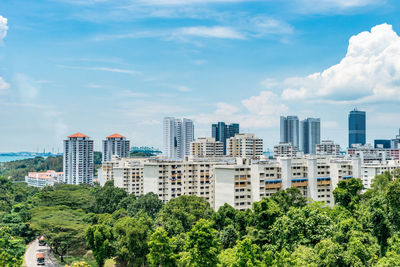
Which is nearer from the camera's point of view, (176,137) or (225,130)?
(176,137)

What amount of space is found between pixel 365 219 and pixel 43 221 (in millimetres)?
25182

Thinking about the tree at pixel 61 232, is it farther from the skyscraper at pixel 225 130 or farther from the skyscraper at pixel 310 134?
the skyscraper at pixel 310 134

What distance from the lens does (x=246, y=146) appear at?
227 ft

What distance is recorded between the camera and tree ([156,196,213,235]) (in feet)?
89.9

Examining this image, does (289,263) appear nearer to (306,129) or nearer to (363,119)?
(306,129)

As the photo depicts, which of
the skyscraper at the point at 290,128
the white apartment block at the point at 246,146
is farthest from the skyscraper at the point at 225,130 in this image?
the white apartment block at the point at 246,146

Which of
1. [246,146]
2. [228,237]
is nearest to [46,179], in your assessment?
[246,146]

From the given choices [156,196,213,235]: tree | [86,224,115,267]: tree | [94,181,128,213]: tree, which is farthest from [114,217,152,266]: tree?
[94,181,128,213]: tree

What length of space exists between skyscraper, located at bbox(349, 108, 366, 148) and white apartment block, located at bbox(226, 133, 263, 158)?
9365 centimetres

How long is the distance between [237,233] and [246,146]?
45.3 m

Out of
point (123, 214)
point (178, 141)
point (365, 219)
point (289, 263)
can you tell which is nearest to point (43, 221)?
point (123, 214)

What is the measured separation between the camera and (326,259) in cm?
1585

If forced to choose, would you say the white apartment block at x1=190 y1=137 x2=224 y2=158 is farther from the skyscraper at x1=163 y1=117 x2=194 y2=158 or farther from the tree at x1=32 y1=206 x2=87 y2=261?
the tree at x1=32 y1=206 x2=87 y2=261

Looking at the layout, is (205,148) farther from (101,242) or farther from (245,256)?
(245,256)
